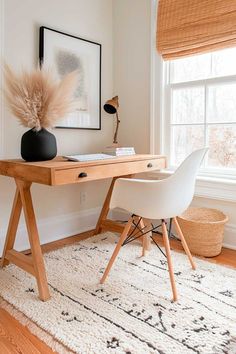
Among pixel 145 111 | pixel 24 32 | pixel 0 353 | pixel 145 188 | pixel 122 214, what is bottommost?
pixel 0 353

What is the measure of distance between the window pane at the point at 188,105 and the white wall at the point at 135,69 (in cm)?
17

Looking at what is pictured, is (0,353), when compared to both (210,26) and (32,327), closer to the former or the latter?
(32,327)

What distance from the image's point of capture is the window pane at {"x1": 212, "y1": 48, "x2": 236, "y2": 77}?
2350mm

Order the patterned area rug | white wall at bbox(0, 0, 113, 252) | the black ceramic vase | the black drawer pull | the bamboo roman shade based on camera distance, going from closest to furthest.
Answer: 1. the patterned area rug
2. the black drawer pull
3. the black ceramic vase
4. the bamboo roman shade
5. white wall at bbox(0, 0, 113, 252)

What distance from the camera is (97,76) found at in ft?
9.50

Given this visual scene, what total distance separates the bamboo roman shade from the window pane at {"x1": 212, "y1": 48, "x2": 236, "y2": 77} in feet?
0.62

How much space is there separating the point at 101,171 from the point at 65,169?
0.30 m

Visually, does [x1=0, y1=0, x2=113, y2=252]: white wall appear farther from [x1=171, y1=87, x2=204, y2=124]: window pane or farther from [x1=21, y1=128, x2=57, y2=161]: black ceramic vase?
[x1=171, y1=87, x2=204, y2=124]: window pane

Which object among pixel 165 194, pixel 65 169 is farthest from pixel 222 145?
pixel 65 169

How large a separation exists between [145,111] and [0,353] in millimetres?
2285

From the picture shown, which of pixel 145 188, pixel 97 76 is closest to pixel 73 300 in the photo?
pixel 145 188

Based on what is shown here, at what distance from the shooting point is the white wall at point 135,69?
2.80 m

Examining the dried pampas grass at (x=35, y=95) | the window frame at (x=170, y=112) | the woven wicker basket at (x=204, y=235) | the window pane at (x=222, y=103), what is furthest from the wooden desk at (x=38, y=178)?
the window pane at (x=222, y=103)

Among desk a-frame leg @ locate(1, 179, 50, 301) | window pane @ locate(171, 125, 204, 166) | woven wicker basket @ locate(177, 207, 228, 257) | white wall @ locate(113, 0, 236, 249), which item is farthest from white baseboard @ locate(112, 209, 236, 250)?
desk a-frame leg @ locate(1, 179, 50, 301)
